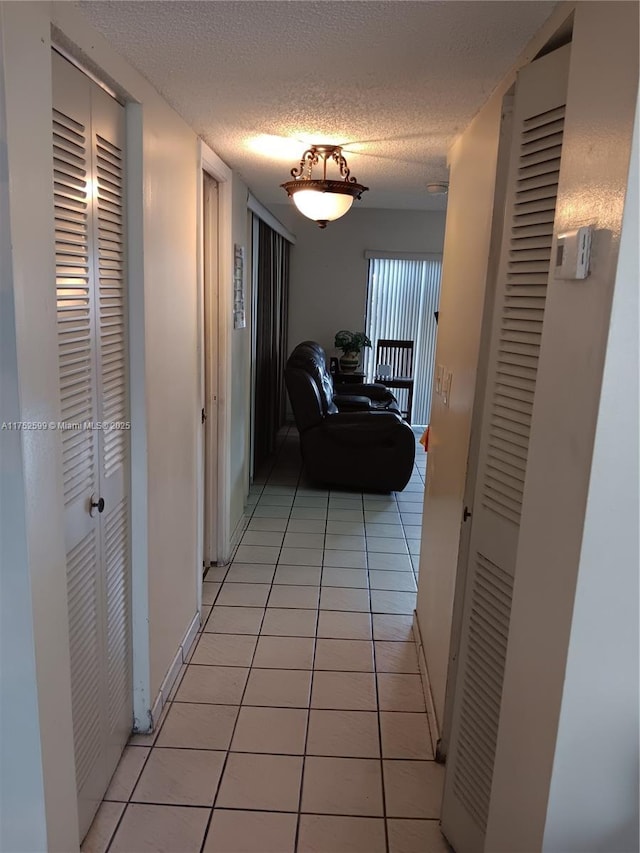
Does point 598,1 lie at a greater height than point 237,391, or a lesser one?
greater

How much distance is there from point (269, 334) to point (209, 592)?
9.20ft

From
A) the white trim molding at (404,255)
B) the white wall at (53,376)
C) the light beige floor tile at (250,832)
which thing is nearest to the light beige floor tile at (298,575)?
the white wall at (53,376)

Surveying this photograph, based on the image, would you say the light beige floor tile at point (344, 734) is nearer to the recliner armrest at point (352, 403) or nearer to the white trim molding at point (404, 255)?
the recliner armrest at point (352, 403)

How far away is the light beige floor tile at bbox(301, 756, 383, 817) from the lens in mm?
1936

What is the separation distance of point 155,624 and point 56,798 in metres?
Result: 0.89

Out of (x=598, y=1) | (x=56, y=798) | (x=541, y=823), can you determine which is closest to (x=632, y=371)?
(x=598, y=1)

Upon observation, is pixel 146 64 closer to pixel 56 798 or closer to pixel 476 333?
pixel 476 333

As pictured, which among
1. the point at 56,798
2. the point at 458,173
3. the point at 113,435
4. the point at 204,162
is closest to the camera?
the point at 56,798

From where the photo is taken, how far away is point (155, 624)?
7.36 ft

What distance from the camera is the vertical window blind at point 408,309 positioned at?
22.5ft

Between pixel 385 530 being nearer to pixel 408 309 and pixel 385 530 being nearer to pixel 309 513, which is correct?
pixel 309 513

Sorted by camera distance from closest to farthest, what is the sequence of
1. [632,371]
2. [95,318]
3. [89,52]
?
[632,371]
[89,52]
[95,318]

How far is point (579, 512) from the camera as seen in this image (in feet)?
3.65

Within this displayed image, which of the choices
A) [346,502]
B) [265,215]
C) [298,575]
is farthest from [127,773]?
[265,215]
